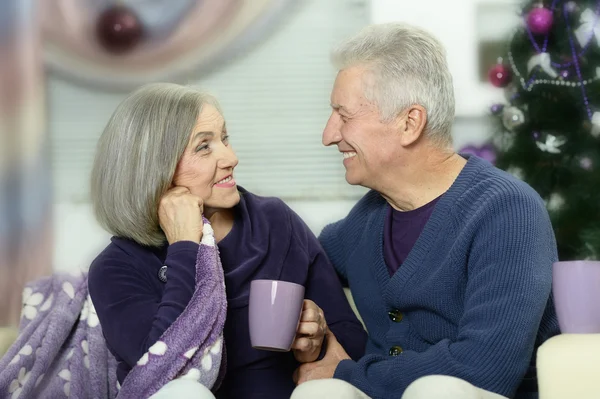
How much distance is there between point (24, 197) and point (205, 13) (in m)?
1.04

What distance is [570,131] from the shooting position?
3.28 metres

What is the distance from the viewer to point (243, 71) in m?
3.78

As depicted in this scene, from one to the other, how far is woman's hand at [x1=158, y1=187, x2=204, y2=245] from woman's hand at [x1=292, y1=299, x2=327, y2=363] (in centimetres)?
29

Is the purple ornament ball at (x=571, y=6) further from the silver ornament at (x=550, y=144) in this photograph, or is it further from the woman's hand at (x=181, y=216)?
the woman's hand at (x=181, y=216)

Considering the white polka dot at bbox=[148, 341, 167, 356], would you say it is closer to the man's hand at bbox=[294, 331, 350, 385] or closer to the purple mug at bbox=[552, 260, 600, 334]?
the man's hand at bbox=[294, 331, 350, 385]

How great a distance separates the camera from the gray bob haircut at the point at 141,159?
1.99 m

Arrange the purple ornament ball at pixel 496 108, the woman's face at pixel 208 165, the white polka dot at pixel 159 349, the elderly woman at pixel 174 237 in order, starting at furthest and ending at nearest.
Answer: the purple ornament ball at pixel 496 108
the woman's face at pixel 208 165
the elderly woman at pixel 174 237
the white polka dot at pixel 159 349

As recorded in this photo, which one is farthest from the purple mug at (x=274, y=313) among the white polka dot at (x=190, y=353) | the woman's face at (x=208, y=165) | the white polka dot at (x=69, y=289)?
the white polka dot at (x=69, y=289)

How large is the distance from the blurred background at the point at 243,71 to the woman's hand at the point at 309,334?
5.35 feet

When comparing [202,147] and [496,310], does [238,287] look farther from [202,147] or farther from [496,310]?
[496,310]

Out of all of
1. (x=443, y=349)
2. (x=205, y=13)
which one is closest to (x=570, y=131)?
(x=205, y=13)

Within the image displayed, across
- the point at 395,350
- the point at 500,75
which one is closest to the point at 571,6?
→ the point at 500,75

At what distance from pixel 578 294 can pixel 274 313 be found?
56 cm

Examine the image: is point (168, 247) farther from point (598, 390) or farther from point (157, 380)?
point (598, 390)
